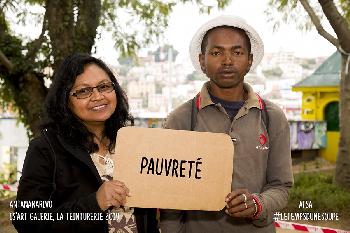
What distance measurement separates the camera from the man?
7.24 feet

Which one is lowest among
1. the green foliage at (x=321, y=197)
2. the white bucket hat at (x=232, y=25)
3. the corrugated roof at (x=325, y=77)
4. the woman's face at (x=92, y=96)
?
the green foliage at (x=321, y=197)

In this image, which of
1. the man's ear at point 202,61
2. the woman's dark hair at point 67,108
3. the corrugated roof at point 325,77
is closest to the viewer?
the woman's dark hair at point 67,108

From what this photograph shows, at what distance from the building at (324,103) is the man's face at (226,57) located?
1656cm

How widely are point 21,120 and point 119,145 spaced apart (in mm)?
7545

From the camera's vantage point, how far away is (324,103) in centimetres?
1831

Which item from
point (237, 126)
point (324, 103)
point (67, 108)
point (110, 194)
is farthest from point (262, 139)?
point (324, 103)

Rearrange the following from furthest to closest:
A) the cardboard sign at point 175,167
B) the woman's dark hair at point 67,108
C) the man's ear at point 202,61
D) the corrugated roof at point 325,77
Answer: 1. the corrugated roof at point 325,77
2. the man's ear at point 202,61
3. the woman's dark hair at point 67,108
4. the cardboard sign at point 175,167

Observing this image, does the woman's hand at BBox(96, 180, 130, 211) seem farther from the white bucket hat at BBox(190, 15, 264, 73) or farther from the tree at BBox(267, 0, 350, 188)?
the tree at BBox(267, 0, 350, 188)

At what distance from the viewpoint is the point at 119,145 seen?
2014 mm

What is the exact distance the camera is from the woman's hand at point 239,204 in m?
1.96

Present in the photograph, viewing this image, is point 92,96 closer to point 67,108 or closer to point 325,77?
point 67,108

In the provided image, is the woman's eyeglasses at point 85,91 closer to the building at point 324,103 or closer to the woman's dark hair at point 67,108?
the woman's dark hair at point 67,108

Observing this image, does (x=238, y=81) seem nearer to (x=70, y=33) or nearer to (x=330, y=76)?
(x=70, y=33)

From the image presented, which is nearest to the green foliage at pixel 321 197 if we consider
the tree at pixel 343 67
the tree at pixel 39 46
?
the tree at pixel 343 67
